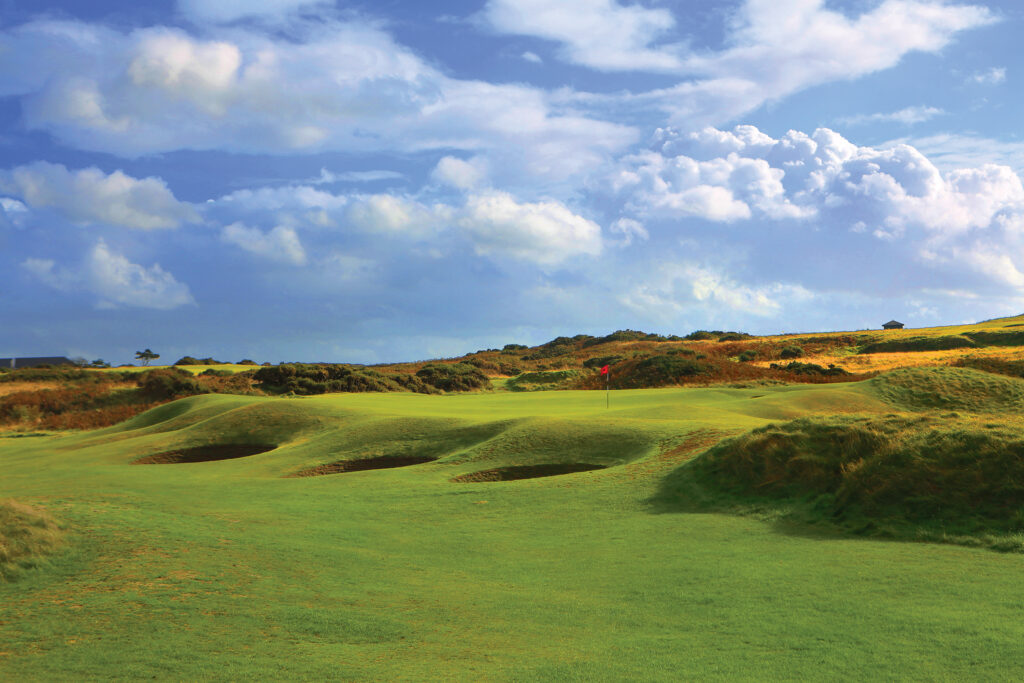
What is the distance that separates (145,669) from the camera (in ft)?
21.8

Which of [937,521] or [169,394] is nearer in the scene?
[937,521]

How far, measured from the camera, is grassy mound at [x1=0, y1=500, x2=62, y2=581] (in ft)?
29.4

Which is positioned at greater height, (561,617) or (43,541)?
(43,541)

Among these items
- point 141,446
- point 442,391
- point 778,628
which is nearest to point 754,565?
point 778,628

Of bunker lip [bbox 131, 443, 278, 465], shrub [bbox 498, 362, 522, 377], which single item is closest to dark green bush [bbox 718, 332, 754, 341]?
shrub [bbox 498, 362, 522, 377]

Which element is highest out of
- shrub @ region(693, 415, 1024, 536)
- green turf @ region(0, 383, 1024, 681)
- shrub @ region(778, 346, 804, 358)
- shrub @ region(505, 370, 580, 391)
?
shrub @ region(778, 346, 804, 358)

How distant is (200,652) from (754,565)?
7168mm

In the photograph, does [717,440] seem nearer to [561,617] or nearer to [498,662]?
[561,617]

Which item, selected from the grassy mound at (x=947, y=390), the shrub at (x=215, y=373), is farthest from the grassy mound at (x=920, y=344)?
the shrub at (x=215, y=373)

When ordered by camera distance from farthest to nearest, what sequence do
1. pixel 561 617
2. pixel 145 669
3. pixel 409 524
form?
pixel 409 524 < pixel 561 617 < pixel 145 669

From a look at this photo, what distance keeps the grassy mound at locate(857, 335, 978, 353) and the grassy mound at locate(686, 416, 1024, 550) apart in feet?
215

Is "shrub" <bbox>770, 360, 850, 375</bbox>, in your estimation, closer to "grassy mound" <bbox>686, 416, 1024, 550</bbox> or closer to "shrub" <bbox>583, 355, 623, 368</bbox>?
"shrub" <bbox>583, 355, 623, 368</bbox>

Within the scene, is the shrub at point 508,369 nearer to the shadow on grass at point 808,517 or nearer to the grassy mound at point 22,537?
the shadow on grass at point 808,517

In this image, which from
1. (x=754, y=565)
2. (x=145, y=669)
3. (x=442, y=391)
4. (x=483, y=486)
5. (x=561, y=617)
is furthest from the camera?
(x=442, y=391)
